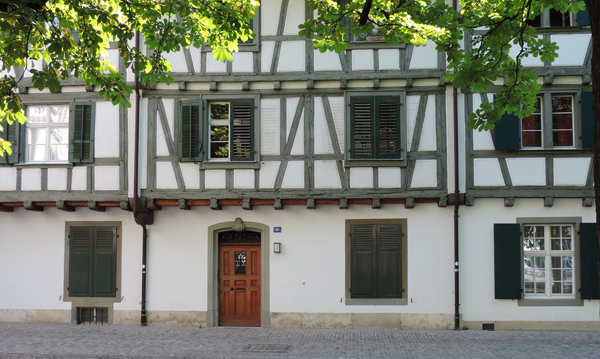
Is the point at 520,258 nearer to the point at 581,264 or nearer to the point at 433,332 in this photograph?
the point at 581,264

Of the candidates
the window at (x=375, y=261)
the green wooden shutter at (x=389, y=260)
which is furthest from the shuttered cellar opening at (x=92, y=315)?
the green wooden shutter at (x=389, y=260)

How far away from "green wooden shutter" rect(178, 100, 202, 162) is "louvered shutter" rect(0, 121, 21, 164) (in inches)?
152

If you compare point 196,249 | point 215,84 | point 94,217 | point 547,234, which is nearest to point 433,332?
point 547,234

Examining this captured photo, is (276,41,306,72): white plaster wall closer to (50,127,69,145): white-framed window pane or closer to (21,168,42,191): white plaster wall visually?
(50,127,69,145): white-framed window pane

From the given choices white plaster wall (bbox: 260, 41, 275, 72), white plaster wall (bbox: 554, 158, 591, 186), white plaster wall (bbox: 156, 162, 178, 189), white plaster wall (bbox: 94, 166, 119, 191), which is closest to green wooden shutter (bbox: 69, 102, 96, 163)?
white plaster wall (bbox: 94, 166, 119, 191)

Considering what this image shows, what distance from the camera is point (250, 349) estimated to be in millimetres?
9773

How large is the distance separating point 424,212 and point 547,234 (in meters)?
2.83

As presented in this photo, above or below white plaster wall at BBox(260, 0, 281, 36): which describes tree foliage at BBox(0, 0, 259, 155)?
below

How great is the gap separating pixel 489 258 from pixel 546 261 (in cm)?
131

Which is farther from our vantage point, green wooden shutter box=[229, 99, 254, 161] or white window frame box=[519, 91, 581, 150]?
green wooden shutter box=[229, 99, 254, 161]

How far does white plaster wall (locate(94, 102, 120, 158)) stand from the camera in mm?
11945

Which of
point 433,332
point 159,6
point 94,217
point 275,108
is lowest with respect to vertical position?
point 433,332

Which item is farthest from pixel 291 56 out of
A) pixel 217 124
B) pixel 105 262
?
pixel 105 262

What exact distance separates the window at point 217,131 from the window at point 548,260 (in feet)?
21.8
